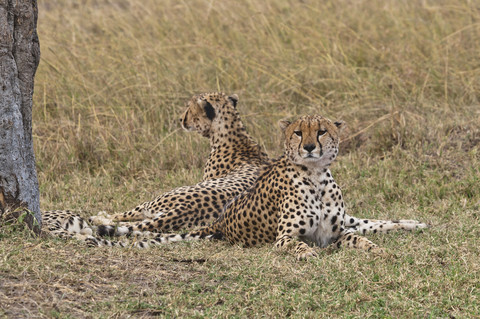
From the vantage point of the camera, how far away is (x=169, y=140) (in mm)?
6863

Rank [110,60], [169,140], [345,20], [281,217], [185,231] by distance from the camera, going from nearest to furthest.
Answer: [281,217] < [185,231] < [169,140] < [110,60] < [345,20]

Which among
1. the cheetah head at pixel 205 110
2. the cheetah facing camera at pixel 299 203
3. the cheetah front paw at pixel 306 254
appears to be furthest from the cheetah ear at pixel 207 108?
the cheetah front paw at pixel 306 254

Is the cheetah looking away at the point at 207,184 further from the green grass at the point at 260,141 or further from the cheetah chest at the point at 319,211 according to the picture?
the cheetah chest at the point at 319,211

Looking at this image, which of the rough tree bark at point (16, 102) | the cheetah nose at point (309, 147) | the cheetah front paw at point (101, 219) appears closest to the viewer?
the rough tree bark at point (16, 102)

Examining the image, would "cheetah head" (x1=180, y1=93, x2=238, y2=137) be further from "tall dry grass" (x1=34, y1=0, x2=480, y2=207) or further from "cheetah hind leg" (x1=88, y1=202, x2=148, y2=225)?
"cheetah hind leg" (x1=88, y1=202, x2=148, y2=225)

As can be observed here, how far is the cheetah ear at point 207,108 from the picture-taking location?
19.7 feet

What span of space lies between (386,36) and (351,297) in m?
5.58

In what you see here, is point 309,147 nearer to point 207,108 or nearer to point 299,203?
point 299,203

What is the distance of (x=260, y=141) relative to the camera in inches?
272

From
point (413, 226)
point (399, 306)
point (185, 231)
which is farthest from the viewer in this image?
point (185, 231)

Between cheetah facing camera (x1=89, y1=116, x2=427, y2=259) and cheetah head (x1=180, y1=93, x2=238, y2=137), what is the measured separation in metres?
1.58

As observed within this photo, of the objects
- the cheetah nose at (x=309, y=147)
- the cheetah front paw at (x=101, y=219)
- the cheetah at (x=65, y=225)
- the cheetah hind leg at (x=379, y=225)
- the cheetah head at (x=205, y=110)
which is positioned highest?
the cheetah nose at (x=309, y=147)

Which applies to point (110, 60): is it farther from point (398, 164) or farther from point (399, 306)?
point (399, 306)

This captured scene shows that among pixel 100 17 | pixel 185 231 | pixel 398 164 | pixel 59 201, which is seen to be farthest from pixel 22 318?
pixel 100 17
